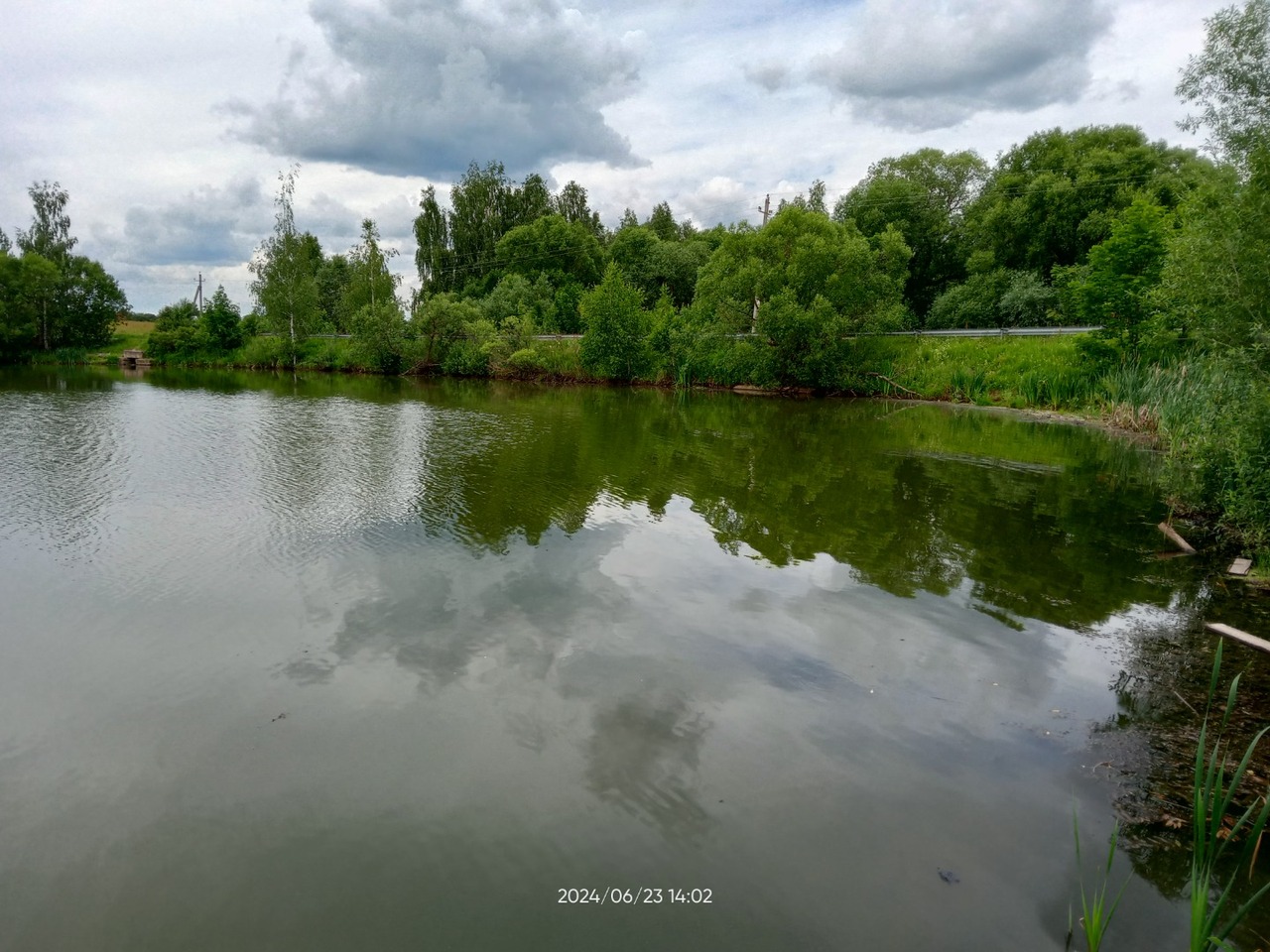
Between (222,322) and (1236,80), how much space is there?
6694 centimetres

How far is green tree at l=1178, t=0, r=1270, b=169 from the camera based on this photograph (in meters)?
9.93

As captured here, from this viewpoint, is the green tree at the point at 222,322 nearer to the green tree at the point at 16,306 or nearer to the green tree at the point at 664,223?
the green tree at the point at 16,306

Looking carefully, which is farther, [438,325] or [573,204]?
[573,204]

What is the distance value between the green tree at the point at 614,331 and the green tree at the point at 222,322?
34757 mm

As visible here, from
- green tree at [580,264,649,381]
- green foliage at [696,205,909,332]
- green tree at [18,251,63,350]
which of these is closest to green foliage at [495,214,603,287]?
green tree at [580,264,649,381]

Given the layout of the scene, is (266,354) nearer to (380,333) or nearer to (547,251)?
(380,333)

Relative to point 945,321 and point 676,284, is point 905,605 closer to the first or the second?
point 945,321

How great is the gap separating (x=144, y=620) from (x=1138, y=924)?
30.4 ft

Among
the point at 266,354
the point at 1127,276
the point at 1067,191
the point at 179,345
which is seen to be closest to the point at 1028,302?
the point at 1067,191

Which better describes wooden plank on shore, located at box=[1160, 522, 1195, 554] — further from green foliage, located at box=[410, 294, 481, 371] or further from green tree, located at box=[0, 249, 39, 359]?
green tree, located at box=[0, 249, 39, 359]

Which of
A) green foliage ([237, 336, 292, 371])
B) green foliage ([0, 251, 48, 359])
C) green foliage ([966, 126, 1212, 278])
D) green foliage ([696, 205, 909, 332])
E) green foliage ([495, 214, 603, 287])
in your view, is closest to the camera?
green foliage ([696, 205, 909, 332])

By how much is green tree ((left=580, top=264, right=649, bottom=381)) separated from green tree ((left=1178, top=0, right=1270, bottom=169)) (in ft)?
114

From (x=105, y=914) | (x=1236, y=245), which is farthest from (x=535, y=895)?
(x=1236, y=245)

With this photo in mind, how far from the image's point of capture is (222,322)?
59.4 m
